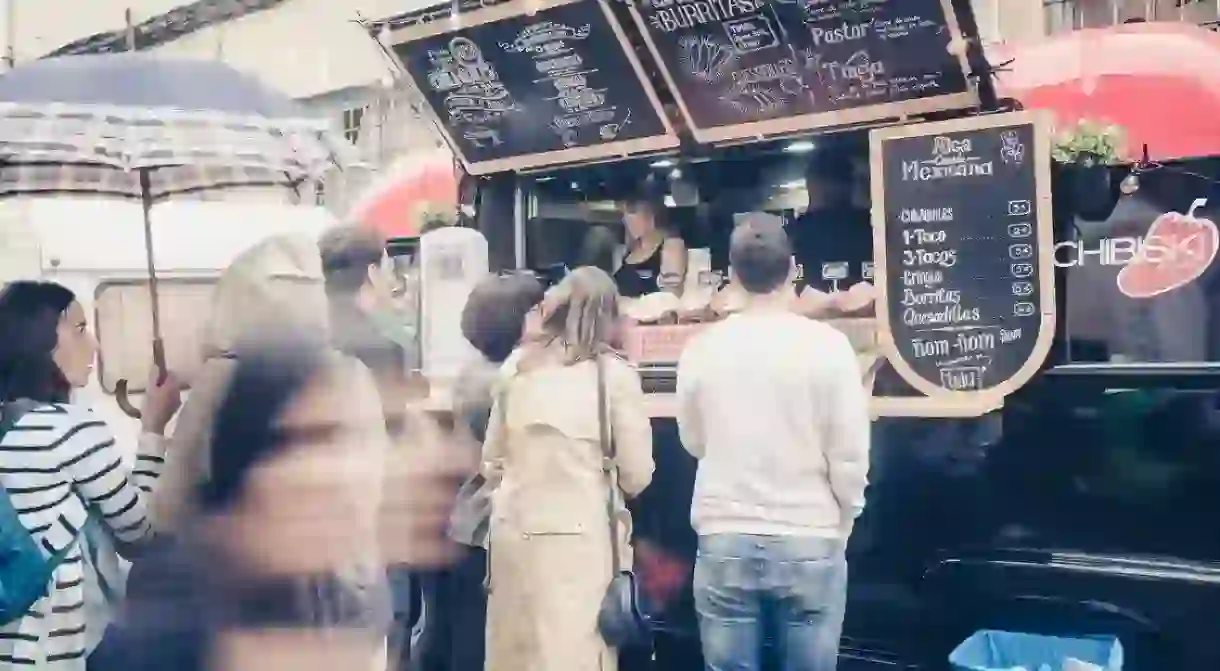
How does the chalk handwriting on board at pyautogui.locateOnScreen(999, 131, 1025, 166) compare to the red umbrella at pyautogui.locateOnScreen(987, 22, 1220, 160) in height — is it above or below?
below

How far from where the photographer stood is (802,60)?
3307mm

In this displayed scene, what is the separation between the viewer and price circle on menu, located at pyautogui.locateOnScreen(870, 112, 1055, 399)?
3057mm

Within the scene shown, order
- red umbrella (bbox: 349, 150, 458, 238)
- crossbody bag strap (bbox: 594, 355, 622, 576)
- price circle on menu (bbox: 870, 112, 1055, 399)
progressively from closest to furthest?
1. price circle on menu (bbox: 870, 112, 1055, 399)
2. crossbody bag strap (bbox: 594, 355, 622, 576)
3. red umbrella (bbox: 349, 150, 458, 238)

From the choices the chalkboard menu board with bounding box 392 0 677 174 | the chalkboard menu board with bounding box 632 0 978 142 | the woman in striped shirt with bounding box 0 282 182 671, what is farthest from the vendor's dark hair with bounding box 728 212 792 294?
the woman in striped shirt with bounding box 0 282 182 671

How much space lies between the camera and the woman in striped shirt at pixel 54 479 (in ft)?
8.93

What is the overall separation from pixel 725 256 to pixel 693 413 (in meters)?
0.67

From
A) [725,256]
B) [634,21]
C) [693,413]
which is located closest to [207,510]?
[693,413]

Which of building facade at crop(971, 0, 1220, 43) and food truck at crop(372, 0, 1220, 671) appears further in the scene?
building facade at crop(971, 0, 1220, 43)

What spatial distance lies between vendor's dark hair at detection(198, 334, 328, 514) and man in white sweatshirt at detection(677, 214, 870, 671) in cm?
95

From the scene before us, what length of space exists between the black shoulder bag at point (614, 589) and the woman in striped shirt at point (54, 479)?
45.3 inches

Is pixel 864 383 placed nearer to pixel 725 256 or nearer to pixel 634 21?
pixel 725 256

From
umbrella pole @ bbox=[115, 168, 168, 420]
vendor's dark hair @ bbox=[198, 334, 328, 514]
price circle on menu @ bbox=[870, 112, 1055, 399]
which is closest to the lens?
vendor's dark hair @ bbox=[198, 334, 328, 514]

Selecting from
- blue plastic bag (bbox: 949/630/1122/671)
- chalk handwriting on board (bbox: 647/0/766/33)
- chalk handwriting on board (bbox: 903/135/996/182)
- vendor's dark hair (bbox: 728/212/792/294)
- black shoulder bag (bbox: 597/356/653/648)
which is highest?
chalk handwriting on board (bbox: 647/0/766/33)

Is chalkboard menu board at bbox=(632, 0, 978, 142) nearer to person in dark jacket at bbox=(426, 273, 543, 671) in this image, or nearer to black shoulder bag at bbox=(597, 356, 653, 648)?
person in dark jacket at bbox=(426, 273, 543, 671)
